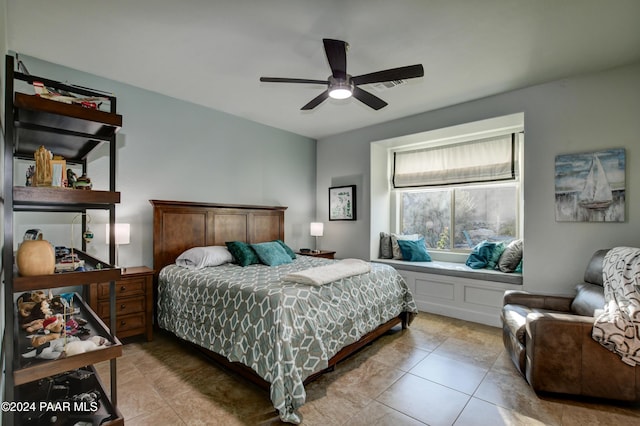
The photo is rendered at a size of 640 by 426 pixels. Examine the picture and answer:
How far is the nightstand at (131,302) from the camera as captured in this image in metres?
2.86

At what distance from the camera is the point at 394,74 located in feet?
7.50

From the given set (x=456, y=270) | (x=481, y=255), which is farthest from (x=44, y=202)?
(x=481, y=255)

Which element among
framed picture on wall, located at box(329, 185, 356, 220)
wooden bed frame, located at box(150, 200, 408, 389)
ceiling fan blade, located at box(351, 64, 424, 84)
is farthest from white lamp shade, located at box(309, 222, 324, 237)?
ceiling fan blade, located at box(351, 64, 424, 84)

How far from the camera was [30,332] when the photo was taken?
1.51 m

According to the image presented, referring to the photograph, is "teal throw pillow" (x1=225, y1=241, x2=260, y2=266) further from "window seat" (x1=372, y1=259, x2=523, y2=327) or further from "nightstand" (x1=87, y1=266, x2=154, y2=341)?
"window seat" (x1=372, y1=259, x2=523, y2=327)

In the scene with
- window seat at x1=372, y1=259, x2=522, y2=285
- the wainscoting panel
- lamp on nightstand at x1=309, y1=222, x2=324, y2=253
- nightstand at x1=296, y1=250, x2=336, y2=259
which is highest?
lamp on nightstand at x1=309, y1=222, x2=324, y2=253

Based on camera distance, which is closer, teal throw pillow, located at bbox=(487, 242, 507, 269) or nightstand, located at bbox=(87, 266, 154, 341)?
nightstand, located at bbox=(87, 266, 154, 341)

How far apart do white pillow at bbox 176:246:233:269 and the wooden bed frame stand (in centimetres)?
22

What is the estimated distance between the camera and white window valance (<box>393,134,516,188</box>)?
13.3ft

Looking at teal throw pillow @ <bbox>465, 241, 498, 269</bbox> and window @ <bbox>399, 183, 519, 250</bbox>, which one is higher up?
window @ <bbox>399, 183, 519, 250</bbox>

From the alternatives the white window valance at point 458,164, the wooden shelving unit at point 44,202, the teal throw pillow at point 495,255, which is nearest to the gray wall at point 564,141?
the teal throw pillow at point 495,255

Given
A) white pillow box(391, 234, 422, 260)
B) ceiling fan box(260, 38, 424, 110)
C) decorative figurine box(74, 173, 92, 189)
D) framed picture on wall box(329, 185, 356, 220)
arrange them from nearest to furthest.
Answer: decorative figurine box(74, 173, 92, 189) < ceiling fan box(260, 38, 424, 110) < white pillow box(391, 234, 422, 260) < framed picture on wall box(329, 185, 356, 220)

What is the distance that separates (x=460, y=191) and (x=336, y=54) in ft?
11.0

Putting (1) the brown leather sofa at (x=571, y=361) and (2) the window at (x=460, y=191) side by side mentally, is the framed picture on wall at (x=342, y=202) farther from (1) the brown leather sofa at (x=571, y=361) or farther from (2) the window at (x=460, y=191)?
(1) the brown leather sofa at (x=571, y=361)
